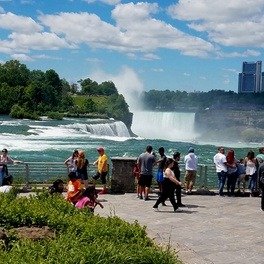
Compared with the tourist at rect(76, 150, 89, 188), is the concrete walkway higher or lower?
lower

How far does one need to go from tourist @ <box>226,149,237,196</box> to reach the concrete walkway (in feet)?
1.50

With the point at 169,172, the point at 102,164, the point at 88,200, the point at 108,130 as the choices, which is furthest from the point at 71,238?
the point at 108,130

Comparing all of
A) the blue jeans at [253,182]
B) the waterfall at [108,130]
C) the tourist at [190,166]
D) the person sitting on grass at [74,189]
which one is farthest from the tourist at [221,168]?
the waterfall at [108,130]

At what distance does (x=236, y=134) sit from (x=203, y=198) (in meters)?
101

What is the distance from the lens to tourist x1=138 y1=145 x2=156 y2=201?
12.1 metres

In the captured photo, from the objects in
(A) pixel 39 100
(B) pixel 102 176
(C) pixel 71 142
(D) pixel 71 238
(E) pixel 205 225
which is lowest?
(E) pixel 205 225

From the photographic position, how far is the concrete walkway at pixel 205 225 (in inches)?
298

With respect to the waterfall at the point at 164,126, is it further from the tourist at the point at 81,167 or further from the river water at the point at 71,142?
the tourist at the point at 81,167

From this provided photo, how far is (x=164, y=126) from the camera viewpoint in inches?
3728

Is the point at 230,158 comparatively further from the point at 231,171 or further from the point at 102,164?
the point at 102,164

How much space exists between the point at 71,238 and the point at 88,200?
254 cm

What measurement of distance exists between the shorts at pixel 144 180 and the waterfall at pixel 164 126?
76.4 meters

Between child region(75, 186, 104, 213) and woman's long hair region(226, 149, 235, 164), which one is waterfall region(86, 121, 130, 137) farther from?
child region(75, 186, 104, 213)

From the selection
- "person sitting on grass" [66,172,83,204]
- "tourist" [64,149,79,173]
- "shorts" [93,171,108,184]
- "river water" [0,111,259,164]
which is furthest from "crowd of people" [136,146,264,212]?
"river water" [0,111,259,164]
